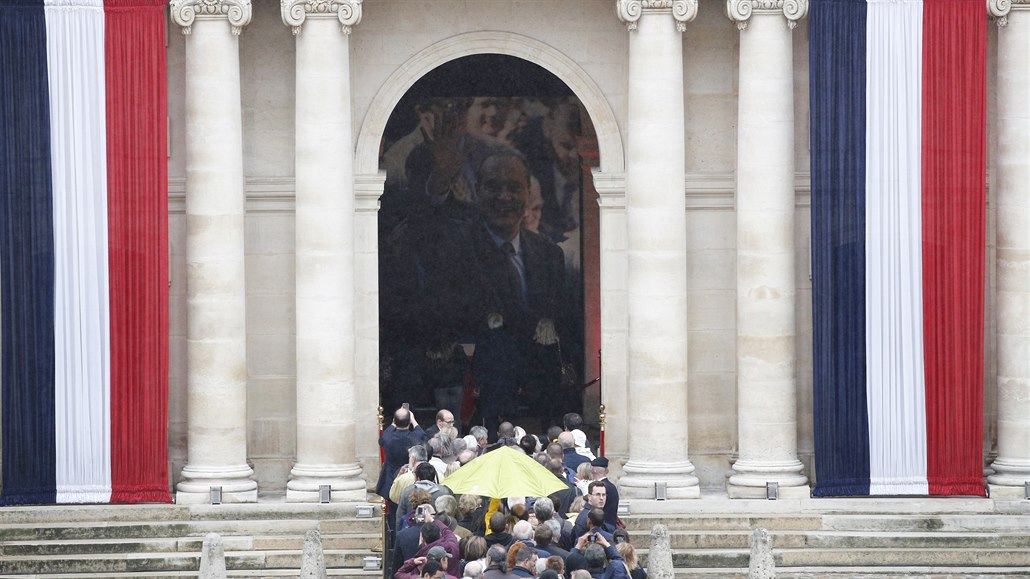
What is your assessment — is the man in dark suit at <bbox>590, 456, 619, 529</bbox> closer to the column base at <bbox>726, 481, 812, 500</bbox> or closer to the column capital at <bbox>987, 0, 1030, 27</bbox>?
the column base at <bbox>726, 481, 812, 500</bbox>

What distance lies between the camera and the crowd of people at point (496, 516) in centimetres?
3294

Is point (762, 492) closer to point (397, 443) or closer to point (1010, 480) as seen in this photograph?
point (1010, 480)

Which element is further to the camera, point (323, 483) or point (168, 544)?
point (323, 483)

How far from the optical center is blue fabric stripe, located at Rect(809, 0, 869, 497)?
43.6 meters

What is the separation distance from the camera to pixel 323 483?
44.0m

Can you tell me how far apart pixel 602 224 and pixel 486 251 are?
5.62 meters

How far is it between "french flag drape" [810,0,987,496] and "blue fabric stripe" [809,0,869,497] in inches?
1.1

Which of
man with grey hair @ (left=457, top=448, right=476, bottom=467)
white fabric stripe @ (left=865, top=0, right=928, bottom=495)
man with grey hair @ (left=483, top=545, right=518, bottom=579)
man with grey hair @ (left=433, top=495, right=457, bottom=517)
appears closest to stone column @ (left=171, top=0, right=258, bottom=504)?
man with grey hair @ (left=457, top=448, right=476, bottom=467)

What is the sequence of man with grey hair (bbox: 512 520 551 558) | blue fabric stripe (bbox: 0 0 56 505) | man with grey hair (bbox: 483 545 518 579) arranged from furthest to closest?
blue fabric stripe (bbox: 0 0 56 505) → man with grey hair (bbox: 512 520 551 558) → man with grey hair (bbox: 483 545 518 579)

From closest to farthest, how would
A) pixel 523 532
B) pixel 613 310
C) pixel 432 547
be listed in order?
pixel 432 547 → pixel 523 532 → pixel 613 310

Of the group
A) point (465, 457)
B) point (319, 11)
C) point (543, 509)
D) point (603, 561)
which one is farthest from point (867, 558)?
point (319, 11)

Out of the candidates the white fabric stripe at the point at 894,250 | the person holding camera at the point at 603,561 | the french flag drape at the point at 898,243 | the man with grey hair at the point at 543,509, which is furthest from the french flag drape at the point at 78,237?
the white fabric stripe at the point at 894,250

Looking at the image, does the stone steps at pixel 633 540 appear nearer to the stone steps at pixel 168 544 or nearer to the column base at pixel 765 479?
the stone steps at pixel 168 544

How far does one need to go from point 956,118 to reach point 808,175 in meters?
3.33
